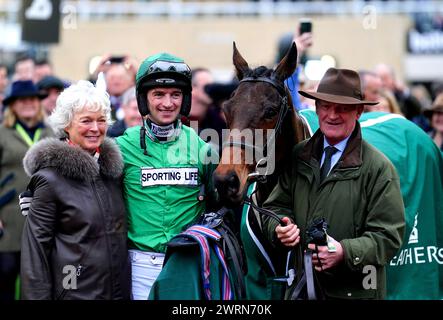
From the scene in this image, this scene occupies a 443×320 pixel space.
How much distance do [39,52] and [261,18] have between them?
5.99 metres

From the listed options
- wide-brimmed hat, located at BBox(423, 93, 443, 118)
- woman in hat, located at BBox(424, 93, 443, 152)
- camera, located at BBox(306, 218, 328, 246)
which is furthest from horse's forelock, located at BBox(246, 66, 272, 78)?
wide-brimmed hat, located at BBox(423, 93, 443, 118)

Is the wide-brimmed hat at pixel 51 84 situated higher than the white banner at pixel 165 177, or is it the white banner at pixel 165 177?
the wide-brimmed hat at pixel 51 84

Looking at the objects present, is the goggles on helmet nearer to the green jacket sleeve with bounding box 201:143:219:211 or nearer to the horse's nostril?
the green jacket sleeve with bounding box 201:143:219:211

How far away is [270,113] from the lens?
187 inches

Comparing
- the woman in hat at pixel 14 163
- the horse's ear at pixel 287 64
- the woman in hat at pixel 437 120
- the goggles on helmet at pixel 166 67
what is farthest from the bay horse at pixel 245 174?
the woman in hat at pixel 14 163

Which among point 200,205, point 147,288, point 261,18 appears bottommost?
point 147,288

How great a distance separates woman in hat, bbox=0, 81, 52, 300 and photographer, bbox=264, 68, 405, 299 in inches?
153

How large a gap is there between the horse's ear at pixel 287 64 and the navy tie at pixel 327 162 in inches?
23.1

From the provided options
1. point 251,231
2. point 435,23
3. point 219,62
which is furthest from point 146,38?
point 251,231

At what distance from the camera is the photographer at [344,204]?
429 cm

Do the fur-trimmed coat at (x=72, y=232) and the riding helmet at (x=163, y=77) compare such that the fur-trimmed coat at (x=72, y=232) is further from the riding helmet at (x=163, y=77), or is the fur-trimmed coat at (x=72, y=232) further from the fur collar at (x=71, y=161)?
the riding helmet at (x=163, y=77)

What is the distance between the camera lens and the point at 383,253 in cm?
430

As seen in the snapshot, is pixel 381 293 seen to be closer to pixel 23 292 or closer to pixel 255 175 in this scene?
pixel 255 175

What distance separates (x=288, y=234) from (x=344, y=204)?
0.33 metres
